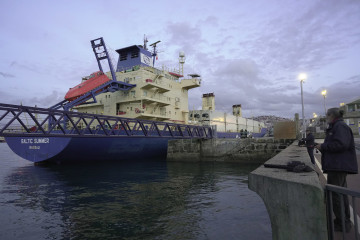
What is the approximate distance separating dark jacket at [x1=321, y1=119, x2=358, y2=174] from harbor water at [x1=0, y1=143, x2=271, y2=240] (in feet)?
8.77

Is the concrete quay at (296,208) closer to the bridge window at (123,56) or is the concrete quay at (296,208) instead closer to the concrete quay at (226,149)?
the concrete quay at (226,149)

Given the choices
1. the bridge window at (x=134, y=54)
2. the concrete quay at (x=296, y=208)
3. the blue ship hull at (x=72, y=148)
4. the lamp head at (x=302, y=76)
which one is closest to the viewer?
the concrete quay at (x=296, y=208)

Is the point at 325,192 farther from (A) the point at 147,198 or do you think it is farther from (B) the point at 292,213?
(A) the point at 147,198

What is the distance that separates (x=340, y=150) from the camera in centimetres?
354

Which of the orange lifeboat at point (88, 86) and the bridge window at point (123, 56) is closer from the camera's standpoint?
the orange lifeboat at point (88, 86)

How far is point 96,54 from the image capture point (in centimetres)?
2516

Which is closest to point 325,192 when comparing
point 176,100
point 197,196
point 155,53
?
point 197,196

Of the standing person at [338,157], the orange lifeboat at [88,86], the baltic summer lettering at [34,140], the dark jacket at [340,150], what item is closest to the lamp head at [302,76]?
the standing person at [338,157]

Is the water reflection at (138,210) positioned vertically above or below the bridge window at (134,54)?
below

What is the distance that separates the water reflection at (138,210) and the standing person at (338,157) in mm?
2299

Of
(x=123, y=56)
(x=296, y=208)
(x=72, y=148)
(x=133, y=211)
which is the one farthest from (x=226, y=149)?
(x=296, y=208)

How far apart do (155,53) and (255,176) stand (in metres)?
31.7

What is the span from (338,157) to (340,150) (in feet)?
0.53

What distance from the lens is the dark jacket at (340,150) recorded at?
138 inches
